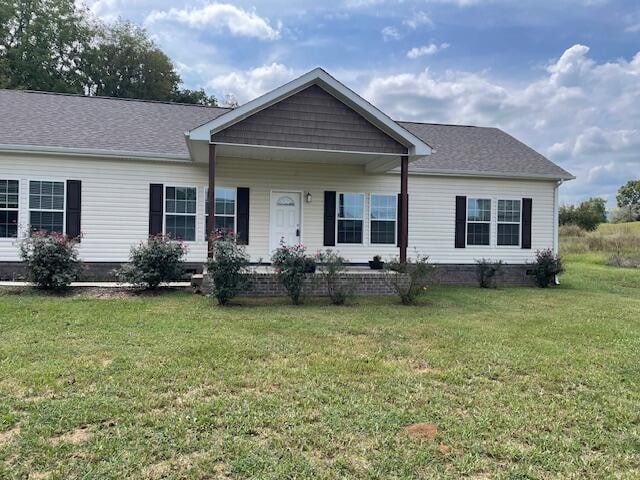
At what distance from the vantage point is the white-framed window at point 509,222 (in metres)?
13.4

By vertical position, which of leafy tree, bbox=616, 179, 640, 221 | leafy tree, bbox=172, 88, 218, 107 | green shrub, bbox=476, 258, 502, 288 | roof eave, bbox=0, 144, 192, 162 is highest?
leafy tree, bbox=172, 88, 218, 107

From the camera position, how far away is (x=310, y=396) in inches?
154

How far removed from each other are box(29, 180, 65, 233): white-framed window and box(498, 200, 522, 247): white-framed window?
1171cm

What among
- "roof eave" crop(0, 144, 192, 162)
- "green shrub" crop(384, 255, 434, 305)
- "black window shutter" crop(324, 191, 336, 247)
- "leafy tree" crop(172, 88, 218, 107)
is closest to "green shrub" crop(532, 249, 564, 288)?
"green shrub" crop(384, 255, 434, 305)

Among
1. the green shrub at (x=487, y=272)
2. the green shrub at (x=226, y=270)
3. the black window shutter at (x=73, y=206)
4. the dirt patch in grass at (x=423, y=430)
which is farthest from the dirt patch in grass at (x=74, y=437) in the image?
the green shrub at (x=487, y=272)

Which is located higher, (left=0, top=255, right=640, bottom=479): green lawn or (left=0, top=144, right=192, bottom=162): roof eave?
(left=0, top=144, right=192, bottom=162): roof eave

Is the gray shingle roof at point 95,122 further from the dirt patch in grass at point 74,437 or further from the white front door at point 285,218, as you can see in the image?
the dirt patch in grass at point 74,437

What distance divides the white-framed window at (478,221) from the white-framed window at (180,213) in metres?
7.69

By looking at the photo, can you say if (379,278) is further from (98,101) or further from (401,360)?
(98,101)

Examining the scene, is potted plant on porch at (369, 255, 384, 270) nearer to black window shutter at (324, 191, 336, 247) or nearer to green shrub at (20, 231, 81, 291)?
black window shutter at (324, 191, 336, 247)

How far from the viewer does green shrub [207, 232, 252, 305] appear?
8172 mm

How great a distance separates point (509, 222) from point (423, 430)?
11.3 m

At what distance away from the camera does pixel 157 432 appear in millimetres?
3193

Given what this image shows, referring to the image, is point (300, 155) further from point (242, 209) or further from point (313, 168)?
point (242, 209)
